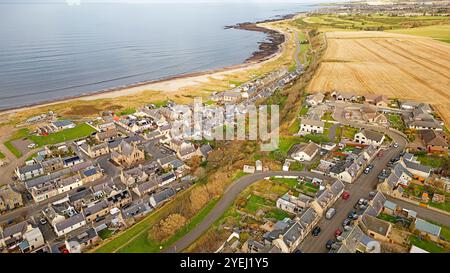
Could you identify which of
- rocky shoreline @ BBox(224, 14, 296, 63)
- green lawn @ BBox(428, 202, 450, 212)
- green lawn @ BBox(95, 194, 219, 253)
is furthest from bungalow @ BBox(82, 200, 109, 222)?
rocky shoreline @ BBox(224, 14, 296, 63)

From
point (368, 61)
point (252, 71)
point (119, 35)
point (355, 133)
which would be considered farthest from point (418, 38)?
point (119, 35)

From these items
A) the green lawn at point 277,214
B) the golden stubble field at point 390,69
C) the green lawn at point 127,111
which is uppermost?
the golden stubble field at point 390,69

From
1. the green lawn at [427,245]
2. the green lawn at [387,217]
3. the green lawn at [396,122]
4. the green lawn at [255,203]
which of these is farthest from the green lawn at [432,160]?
the green lawn at [255,203]

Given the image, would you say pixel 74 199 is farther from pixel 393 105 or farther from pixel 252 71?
pixel 252 71

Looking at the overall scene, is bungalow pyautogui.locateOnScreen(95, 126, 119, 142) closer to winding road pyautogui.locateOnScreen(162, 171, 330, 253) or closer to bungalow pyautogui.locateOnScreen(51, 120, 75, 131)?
bungalow pyautogui.locateOnScreen(51, 120, 75, 131)

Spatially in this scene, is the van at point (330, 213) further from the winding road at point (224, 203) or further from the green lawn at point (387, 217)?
the winding road at point (224, 203)
